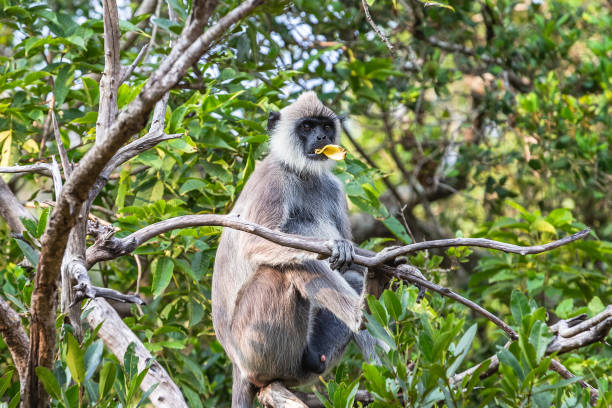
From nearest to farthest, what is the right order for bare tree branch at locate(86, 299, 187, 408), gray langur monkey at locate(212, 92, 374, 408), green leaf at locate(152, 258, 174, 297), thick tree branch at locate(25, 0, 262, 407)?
thick tree branch at locate(25, 0, 262, 407) < bare tree branch at locate(86, 299, 187, 408) < green leaf at locate(152, 258, 174, 297) < gray langur monkey at locate(212, 92, 374, 408)

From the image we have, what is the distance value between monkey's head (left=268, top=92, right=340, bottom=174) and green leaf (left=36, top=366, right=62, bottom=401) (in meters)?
2.75

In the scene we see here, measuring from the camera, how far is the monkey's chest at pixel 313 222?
454 centimetres

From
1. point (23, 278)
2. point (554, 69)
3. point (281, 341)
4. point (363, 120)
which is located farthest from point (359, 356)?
point (363, 120)

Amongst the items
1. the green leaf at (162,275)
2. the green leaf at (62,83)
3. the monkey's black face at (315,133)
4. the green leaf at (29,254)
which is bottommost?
the green leaf at (162,275)

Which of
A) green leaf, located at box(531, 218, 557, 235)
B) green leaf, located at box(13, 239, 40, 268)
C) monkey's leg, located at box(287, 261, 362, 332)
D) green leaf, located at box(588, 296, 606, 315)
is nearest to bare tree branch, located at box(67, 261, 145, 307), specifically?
green leaf, located at box(13, 239, 40, 268)

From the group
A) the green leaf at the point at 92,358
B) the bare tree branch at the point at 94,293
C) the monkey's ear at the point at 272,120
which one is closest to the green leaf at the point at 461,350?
the bare tree branch at the point at 94,293

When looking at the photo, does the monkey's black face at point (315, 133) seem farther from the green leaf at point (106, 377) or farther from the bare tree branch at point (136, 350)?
the green leaf at point (106, 377)

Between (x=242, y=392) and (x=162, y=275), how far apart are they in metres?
0.86

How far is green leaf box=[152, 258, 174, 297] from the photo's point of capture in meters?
3.85

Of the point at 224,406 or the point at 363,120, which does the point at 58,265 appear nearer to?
the point at 224,406

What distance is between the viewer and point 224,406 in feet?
17.3

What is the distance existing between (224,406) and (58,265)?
3470 millimetres

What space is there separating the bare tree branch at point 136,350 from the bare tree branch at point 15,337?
993mm

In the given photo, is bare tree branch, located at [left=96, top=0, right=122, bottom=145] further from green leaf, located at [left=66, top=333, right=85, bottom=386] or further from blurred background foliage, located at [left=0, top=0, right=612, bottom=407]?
green leaf, located at [left=66, top=333, right=85, bottom=386]
